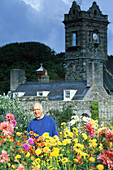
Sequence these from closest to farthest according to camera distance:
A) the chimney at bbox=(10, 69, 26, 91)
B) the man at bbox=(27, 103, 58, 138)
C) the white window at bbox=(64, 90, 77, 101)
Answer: the man at bbox=(27, 103, 58, 138)
the white window at bbox=(64, 90, 77, 101)
the chimney at bbox=(10, 69, 26, 91)

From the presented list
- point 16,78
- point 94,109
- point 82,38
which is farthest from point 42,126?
point 82,38

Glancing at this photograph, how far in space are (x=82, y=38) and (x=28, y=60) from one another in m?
14.3

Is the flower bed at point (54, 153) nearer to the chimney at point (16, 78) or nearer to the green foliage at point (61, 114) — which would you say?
the green foliage at point (61, 114)

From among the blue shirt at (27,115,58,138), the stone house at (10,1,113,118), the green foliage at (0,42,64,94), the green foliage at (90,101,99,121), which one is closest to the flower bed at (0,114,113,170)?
the blue shirt at (27,115,58,138)

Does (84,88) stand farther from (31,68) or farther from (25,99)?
(31,68)

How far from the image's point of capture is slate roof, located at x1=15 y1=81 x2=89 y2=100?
3575 centimetres

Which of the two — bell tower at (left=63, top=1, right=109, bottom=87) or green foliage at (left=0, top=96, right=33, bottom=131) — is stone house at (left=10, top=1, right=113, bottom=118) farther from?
green foliage at (left=0, top=96, right=33, bottom=131)

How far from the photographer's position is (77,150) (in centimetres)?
573

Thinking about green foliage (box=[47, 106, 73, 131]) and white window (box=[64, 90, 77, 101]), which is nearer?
green foliage (box=[47, 106, 73, 131])

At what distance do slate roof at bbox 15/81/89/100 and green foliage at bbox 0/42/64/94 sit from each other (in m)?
12.3

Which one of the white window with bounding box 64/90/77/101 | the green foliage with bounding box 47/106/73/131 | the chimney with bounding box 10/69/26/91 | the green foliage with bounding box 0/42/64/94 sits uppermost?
the green foliage with bounding box 0/42/64/94

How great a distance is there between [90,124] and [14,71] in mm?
35449

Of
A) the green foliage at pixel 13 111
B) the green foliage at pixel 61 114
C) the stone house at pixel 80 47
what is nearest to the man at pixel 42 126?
the green foliage at pixel 13 111

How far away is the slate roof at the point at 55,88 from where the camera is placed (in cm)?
3575
